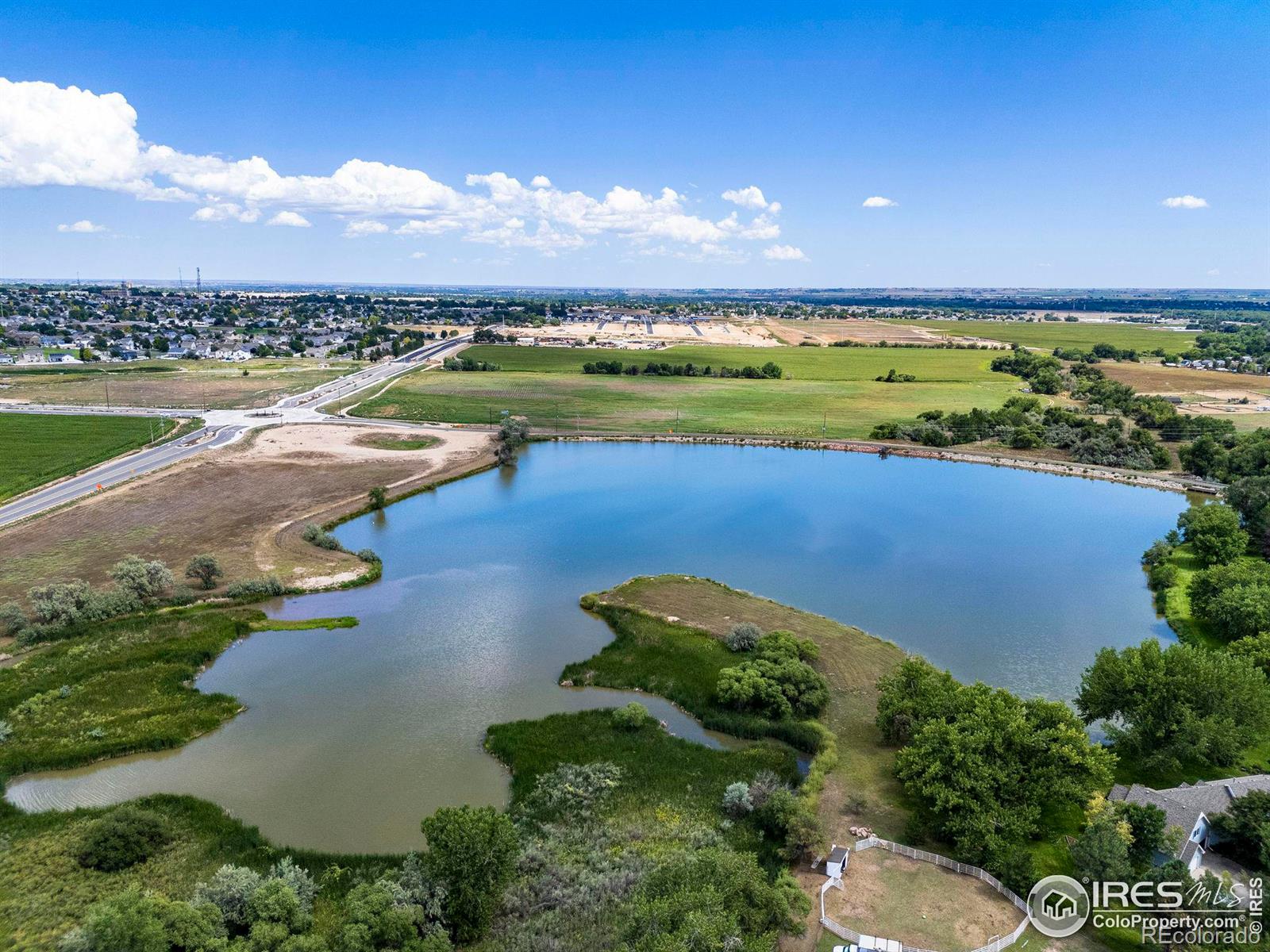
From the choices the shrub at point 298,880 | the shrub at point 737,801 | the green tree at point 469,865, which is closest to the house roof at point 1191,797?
the shrub at point 737,801

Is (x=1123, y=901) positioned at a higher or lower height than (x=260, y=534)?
lower

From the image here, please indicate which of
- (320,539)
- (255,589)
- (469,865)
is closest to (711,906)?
(469,865)

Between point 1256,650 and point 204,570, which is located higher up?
point 1256,650

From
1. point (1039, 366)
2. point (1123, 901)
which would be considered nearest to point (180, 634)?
point (1123, 901)

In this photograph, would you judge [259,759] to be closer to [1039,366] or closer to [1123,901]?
[1123,901]

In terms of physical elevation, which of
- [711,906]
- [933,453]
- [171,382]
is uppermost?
[171,382]

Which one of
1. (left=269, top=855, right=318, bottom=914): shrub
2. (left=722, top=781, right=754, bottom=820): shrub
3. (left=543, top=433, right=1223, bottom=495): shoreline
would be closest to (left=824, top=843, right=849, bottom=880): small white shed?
(left=722, top=781, right=754, bottom=820): shrub

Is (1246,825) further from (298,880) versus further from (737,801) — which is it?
(298,880)
